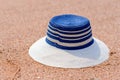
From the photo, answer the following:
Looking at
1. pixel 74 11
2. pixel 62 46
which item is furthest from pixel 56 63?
pixel 74 11

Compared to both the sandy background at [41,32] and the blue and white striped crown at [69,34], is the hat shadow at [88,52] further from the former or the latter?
the sandy background at [41,32]

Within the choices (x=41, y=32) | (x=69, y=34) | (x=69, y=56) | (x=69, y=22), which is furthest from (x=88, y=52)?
(x=41, y=32)

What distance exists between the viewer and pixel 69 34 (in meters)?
4.41

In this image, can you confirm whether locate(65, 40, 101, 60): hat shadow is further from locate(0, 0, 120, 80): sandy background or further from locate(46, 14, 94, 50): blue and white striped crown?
locate(0, 0, 120, 80): sandy background

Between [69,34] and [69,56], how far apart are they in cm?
35

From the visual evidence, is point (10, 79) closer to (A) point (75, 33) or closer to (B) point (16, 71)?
(B) point (16, 71)

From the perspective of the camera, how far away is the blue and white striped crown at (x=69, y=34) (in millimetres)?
4406

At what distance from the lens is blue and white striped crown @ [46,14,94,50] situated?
4.41 meters

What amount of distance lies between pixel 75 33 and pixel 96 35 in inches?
54.6

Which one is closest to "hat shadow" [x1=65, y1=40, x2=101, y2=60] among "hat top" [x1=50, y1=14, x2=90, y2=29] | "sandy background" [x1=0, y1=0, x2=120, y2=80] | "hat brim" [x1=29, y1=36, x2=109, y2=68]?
"hat brim" [x1=29, y1=36, x2=109, y2=68]

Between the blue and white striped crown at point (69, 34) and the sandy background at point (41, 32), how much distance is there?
0.44 meters

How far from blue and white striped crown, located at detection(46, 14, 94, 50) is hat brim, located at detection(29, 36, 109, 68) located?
3.3 inches

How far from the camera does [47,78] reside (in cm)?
405

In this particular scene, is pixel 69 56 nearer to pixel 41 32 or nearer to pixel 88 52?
pixel 88 52
